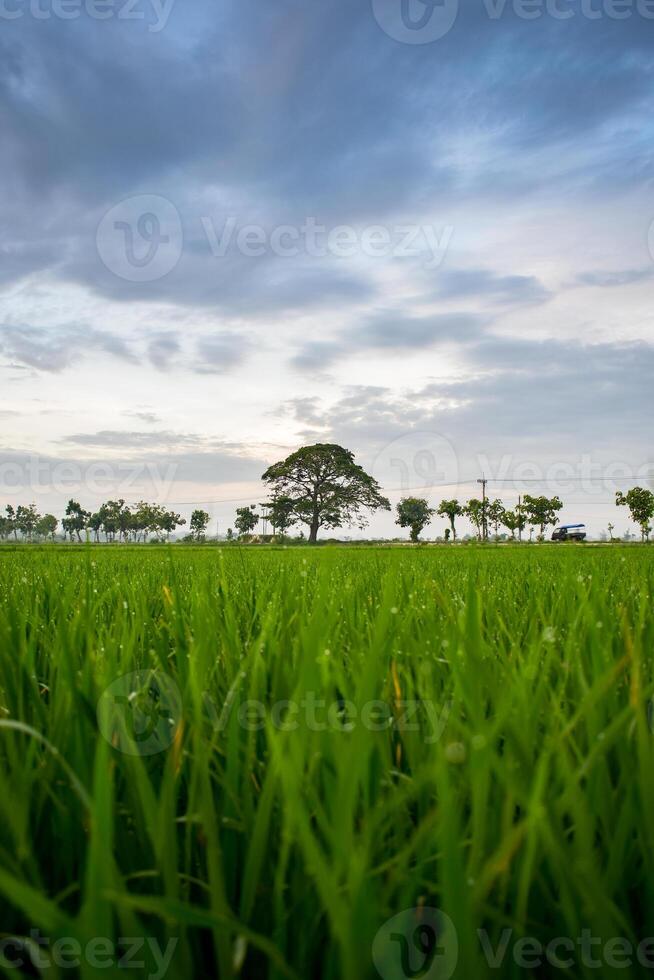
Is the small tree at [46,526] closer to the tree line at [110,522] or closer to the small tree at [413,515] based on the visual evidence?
the tree line at [110,522]

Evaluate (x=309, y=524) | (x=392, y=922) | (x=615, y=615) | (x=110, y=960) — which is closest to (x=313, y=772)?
(x=392, y=922)

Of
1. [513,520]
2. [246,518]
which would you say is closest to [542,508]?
[513,520]

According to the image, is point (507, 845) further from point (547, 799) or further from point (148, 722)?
point (148, 722)

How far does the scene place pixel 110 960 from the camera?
1.64 ft

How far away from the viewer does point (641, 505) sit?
74.3 meters

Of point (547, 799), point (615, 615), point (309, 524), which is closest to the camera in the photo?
point (547, 799)

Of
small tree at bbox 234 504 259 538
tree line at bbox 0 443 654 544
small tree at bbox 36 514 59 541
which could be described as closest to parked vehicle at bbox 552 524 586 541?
→ tree line at bbox 0 443 654 544

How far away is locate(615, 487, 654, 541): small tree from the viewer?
74.0m

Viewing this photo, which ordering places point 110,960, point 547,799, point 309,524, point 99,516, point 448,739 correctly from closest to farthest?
point 110,960 → point 547,799 → point 448,739 → point 309,524 → point 99,516

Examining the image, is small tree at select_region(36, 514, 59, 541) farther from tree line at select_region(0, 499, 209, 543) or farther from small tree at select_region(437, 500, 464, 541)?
small tree at select_region(437, 500, 464, 541)

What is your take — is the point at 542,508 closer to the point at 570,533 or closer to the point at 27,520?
the point at 570,533

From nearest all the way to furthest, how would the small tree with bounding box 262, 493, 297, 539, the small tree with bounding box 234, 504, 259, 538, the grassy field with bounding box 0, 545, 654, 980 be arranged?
the grassy field with bounding box 0, 545, 654, 980
the small tree with bounding box 262, 493, 297, 539
the small tree with bounding box 234, 504, 259, 538

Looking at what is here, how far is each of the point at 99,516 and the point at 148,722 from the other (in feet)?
423

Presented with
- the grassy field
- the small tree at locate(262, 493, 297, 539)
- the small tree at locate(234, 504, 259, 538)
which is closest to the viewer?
the grassy field
